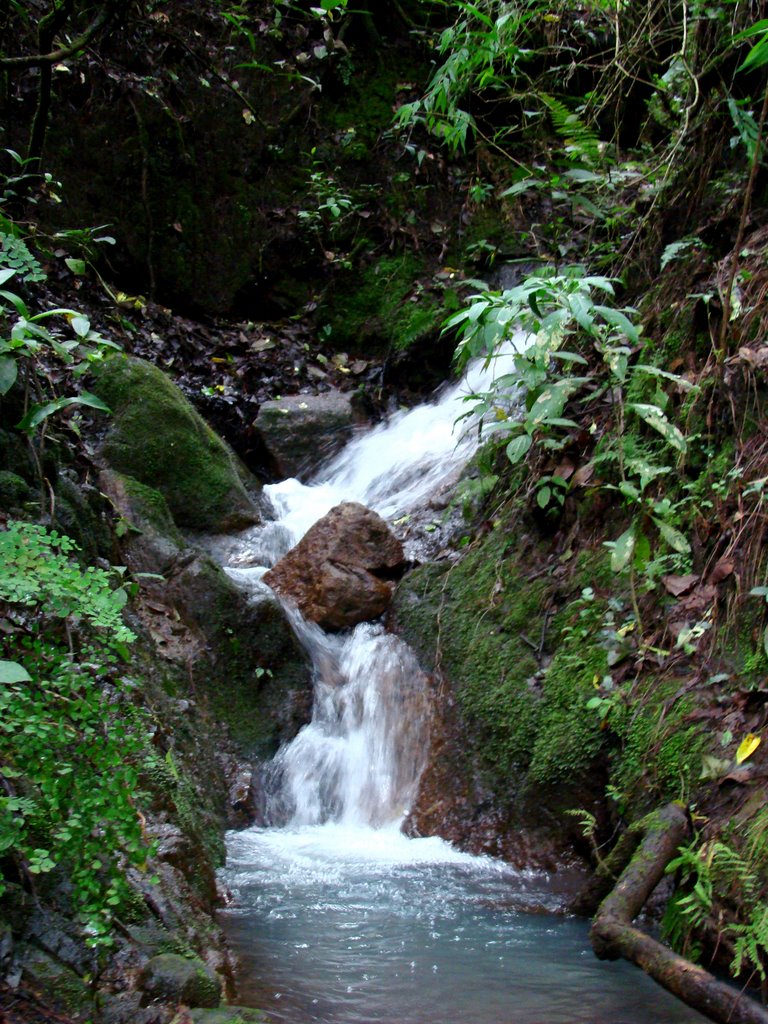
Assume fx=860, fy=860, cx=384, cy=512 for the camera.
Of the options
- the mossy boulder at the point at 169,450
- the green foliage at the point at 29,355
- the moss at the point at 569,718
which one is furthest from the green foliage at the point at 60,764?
the mossy boulder at the point at 169,450

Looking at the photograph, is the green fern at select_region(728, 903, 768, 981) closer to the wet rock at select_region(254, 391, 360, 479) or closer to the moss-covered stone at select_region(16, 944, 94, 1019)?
the moss-covered stone at select_region(16, 944, 94, 1019)

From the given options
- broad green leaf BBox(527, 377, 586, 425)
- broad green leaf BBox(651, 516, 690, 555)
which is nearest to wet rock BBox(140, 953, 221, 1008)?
broad green leaf BBox(651, 516, 690, 555)

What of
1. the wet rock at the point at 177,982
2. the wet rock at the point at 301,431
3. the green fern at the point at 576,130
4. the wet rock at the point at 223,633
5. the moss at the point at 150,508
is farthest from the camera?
the wet rock at the point at 301,431

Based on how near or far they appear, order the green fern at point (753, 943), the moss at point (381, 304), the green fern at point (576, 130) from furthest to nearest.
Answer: the moss at point (381, 304) < the green fern at point (576, 130) < the green fern at point (753, 943)

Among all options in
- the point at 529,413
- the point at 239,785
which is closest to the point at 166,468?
the point at 239,785

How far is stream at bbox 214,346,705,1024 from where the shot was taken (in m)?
2.87

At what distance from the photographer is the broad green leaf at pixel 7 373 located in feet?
9.75

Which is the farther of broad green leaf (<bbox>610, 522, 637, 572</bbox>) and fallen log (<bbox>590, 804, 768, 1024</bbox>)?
broad green leaf (<bbox>610, 522, 637, 572</bbox>)

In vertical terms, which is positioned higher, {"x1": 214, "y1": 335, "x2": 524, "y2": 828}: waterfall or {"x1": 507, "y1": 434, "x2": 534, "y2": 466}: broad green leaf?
{"x1": 507, "y1": 434, "x2": 534, "y2": 466}: broad green leaf

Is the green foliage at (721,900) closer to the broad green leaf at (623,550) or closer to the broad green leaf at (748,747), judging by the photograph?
the broad green leaf at (748,747)

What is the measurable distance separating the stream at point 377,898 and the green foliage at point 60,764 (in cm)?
88

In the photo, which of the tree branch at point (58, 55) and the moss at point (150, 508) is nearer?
the tree branch at point (58, 55)

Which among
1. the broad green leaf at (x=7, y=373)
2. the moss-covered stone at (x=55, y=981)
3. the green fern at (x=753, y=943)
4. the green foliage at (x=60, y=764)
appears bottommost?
A: the green fern at (x=753, y=943)

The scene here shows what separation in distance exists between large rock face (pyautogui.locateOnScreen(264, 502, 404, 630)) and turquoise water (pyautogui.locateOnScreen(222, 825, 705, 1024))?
1.77 metres
